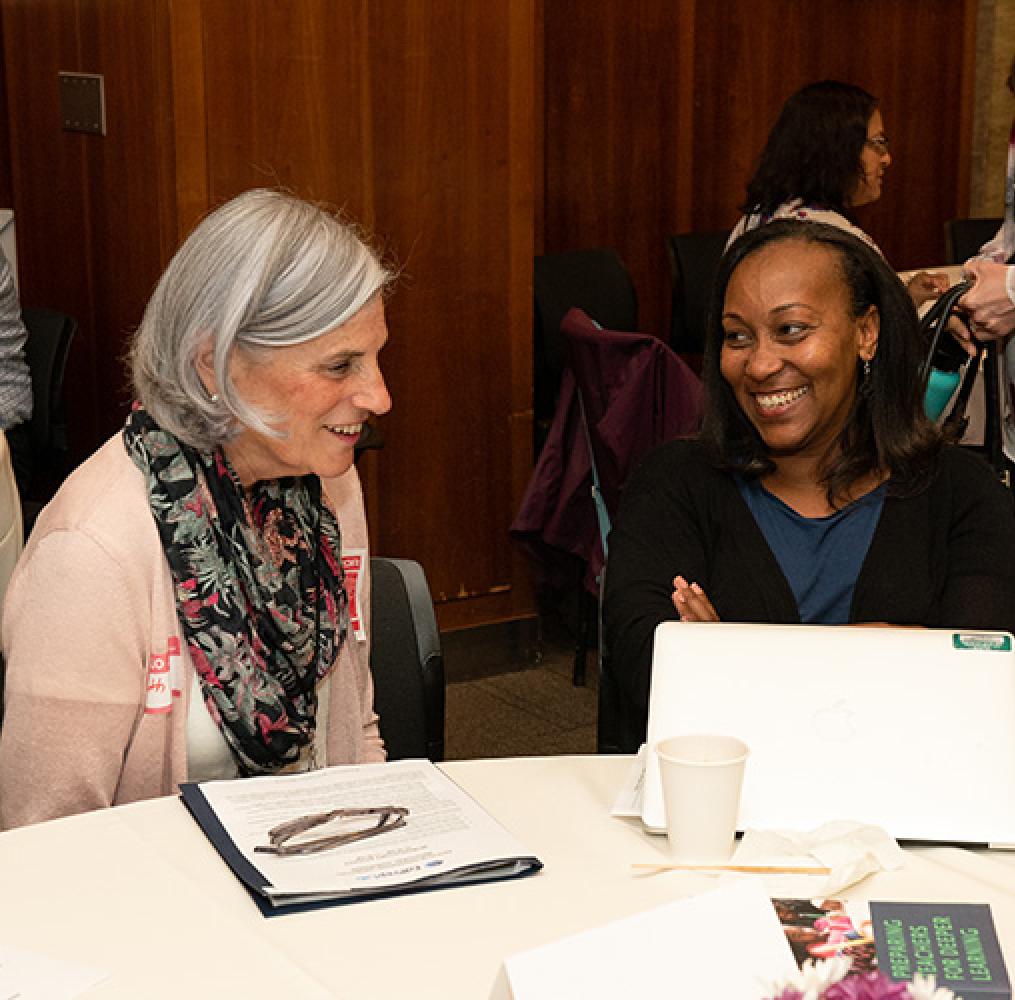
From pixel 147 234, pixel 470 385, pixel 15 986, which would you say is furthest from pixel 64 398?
pixel 15 986

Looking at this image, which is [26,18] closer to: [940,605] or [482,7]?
[482,7]

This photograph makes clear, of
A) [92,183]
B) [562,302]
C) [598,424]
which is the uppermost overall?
[92,183]

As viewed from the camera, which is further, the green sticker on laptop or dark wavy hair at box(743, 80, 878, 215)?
dark wavy hair at box(743, 80, 878, 215)

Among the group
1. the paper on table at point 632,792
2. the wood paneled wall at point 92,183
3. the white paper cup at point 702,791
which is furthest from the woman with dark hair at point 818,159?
the white paper cup at point 702,791

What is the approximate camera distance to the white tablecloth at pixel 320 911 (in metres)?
1.41

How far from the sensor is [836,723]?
1658mm

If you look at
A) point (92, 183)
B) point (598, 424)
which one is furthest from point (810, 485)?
point (92, 183)

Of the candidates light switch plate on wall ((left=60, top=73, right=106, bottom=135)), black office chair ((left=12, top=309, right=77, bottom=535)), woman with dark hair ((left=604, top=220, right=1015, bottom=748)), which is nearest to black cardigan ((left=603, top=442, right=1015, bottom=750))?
woman with dark hair ((left=604, top=220, right=1015, bottom=748))

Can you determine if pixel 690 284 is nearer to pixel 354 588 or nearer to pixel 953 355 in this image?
pixel 953 355

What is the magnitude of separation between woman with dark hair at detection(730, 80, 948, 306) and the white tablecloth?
9.74 ft

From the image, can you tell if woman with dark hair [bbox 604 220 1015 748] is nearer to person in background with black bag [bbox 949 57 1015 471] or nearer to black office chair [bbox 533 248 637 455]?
person in background with black bag [bbox 949 57 1015 471]

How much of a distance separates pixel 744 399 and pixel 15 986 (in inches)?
52.8

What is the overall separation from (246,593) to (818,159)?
288 centimetres

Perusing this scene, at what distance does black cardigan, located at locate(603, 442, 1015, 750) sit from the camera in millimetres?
2230
